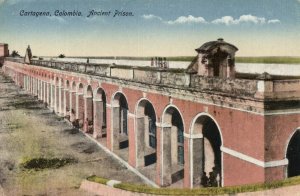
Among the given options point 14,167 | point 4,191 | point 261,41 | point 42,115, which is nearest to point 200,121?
point 261,41

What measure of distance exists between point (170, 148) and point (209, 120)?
7.65 ft

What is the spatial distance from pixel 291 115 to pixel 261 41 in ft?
21.1

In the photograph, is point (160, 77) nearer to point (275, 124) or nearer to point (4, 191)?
point (275, 124)

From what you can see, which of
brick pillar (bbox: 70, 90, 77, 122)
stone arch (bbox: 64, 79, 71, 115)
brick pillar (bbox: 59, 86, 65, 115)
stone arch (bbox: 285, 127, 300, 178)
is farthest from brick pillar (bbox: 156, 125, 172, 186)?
brick pillar (bbox: 59, 86, 65, 115)

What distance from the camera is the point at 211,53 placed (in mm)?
15391

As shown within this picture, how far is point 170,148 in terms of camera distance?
17594 mm

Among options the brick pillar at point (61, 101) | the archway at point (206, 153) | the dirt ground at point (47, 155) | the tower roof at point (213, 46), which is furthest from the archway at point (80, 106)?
the tower roof at point (213, 46)

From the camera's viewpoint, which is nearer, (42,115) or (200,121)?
(200,121)

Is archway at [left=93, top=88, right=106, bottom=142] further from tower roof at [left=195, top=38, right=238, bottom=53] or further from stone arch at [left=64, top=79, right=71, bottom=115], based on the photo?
tower roof at [left=195, top=38, right=238, bottom=53]

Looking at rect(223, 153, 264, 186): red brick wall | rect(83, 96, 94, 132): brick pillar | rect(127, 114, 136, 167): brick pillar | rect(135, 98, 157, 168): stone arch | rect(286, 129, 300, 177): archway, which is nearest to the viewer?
rect(223, 153, 264, 186): red brick wall

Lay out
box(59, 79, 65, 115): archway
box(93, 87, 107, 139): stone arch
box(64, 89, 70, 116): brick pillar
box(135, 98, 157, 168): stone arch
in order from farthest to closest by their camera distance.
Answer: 1. box(59, 79, 65, 115): archway
2. box(64, 89, 70, 116): brick pillar
3. box(93, 87, 107, 139): stone arch
4. box(135, 98, 157, 168): stone arch

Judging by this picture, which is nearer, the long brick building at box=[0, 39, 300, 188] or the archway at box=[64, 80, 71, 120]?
the long brick building at box=[0, 39, 300, 188]

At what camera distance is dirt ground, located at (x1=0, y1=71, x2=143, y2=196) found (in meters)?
17.2

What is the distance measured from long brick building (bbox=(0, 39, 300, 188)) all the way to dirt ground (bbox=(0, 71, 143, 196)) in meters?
1.47
